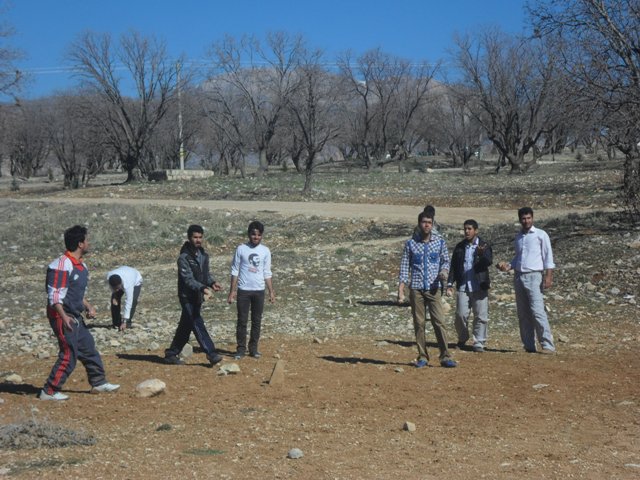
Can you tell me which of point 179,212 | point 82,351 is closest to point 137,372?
point 82,351

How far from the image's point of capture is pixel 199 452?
5.87m

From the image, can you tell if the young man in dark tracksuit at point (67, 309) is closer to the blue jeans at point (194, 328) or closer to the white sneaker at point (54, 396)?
the white sneaker at point (54, 396)

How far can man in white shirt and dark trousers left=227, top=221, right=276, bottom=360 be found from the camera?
30.1 ft

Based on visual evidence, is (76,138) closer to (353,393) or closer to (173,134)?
(173,134)

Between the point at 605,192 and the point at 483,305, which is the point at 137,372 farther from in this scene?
the point at 605,192

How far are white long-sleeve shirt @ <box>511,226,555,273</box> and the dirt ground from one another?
39.0 inches

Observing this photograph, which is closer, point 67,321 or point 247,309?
point 67,321

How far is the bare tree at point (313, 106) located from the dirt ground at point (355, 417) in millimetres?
20999

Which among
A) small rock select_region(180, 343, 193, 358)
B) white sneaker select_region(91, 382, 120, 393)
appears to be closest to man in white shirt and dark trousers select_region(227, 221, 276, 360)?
small rock select_region(180, 343, 193, 358)

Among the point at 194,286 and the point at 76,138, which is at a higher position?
the point at 76,138

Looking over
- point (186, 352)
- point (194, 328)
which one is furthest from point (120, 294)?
point (194, 328)

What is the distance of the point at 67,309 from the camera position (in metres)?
7.45

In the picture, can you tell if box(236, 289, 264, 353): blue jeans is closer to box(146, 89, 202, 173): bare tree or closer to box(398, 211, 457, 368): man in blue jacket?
box(398, 211, 457, 368): man in blue jacket

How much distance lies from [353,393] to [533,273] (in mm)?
2863
